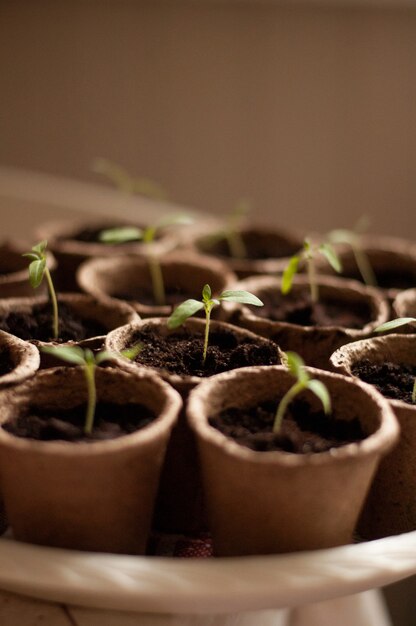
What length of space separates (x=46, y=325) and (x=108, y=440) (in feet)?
1.33

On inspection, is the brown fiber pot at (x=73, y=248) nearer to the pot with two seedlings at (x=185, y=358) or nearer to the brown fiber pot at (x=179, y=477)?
the pot with two seedlings at (x=185, y=358)

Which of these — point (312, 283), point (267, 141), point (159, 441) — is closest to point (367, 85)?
point (267, 141)

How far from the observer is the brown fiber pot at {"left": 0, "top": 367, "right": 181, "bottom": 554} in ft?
2.60

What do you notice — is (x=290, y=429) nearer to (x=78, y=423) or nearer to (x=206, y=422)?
(x=206, y=422)

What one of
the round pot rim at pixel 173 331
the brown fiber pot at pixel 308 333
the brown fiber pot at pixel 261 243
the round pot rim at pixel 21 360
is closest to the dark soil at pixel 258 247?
the brown fiber pot at pixel 261 243

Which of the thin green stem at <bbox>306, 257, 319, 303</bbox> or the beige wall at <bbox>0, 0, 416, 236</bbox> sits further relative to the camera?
the beige wall at <bbox>0, 0, 416, 236</bbox>

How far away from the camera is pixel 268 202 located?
2.92 meters

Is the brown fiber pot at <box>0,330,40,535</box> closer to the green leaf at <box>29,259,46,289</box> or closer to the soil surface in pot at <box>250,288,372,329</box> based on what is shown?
the green leaf at <box>29,259,46,289</box>

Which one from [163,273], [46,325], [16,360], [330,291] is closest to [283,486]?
[16,360]

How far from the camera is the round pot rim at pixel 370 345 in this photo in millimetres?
944

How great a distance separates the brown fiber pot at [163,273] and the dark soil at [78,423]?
51cm

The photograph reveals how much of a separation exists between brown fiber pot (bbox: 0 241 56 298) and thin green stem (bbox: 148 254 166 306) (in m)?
0.20

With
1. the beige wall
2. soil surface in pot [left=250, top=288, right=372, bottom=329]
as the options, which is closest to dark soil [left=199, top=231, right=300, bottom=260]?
soil surface in pot [left=250, top=288, right=372, bottom=329]

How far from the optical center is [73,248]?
1600 millimetres
